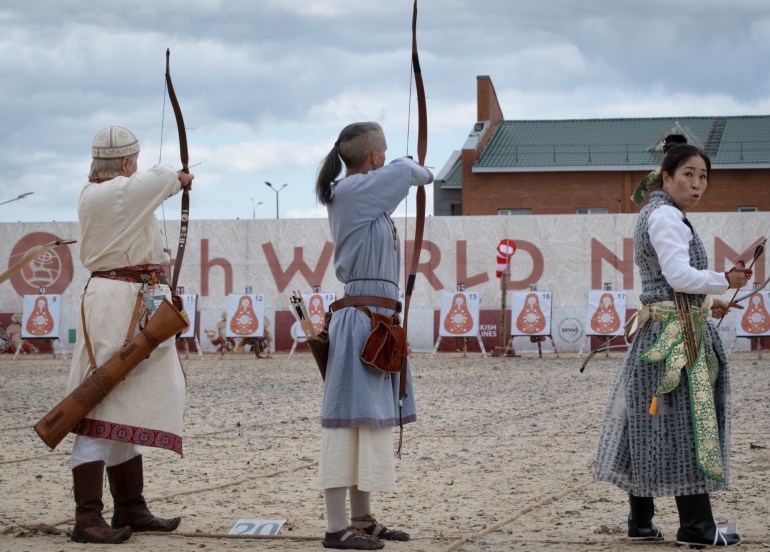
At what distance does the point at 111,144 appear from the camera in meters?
4.30

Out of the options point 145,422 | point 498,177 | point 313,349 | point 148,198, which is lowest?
point 145,422

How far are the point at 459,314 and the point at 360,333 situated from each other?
14.2 m

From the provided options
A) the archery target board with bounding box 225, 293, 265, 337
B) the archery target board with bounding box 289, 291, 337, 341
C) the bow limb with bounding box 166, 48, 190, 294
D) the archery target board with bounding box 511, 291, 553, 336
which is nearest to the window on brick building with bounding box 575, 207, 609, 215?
the archery target board with bounding box 511, 291, 553, 336

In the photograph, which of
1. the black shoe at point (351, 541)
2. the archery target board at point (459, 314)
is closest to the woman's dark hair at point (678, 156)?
the black shoe at point (351, 541)

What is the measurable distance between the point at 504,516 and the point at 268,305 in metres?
14.7

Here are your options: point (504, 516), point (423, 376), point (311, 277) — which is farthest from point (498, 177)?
point (504, 516)

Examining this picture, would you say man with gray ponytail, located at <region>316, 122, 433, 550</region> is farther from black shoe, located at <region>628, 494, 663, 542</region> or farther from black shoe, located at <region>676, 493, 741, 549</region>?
black shoe, located at <region>676, 493, 741, 549</region>

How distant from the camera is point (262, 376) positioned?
13.0 meters

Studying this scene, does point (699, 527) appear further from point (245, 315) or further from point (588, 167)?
point (588, 167)

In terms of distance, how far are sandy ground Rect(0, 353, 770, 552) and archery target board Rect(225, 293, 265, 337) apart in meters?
7.27

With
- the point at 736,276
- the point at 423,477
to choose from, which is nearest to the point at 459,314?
the point at 423,477

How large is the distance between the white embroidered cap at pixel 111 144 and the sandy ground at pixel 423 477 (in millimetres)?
1450

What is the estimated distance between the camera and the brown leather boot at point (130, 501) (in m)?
4.23

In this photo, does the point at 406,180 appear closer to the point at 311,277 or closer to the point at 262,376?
the point at 262,376
